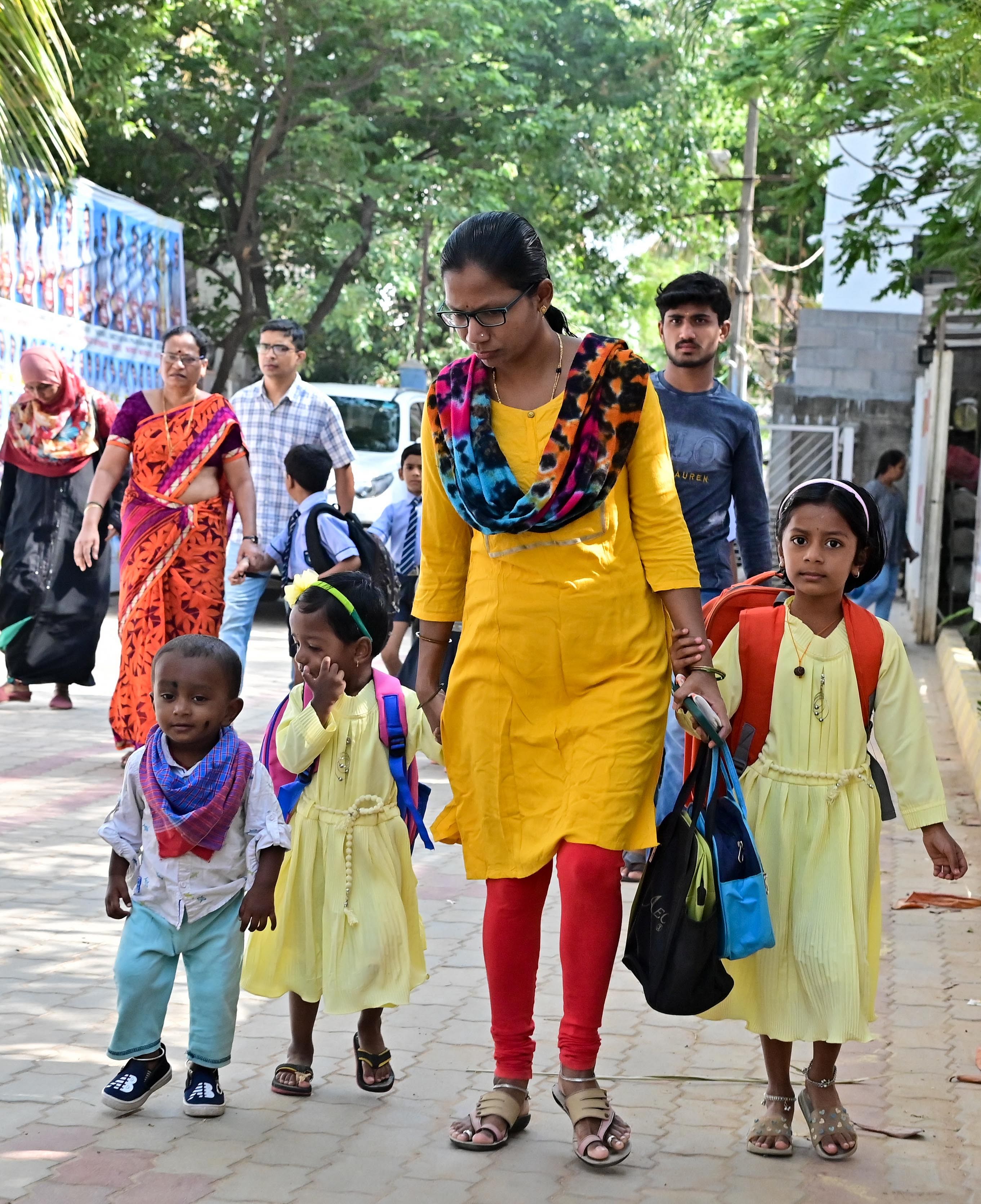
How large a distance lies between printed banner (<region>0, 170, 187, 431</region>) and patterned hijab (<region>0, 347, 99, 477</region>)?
12.9 feet

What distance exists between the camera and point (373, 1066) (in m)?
3.94

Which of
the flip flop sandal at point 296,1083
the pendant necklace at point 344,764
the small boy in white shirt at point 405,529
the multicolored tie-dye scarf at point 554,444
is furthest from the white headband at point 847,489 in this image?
the small boy in white shirt at point 405,529

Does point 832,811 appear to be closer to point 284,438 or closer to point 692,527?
point 692,527

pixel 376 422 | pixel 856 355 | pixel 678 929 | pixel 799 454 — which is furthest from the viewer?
pixel 856 355

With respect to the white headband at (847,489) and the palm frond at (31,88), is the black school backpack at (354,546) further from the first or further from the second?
the white headband at (847,489)

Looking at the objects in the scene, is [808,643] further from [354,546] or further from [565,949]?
[354,546]

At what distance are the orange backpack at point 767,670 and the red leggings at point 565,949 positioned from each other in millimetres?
370

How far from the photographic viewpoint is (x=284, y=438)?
848 centimetres

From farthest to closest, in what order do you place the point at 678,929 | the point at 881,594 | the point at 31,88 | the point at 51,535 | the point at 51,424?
the point at 881,594 < the point at 51,535 < the point at 51,424 < the point at 31,88 < the point at 678,929

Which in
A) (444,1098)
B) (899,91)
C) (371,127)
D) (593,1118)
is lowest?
(444,1098)

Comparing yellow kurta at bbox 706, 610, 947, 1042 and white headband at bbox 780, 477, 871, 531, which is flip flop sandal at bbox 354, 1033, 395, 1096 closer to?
yellow kurta at bbox 706, 610, 947, 1042

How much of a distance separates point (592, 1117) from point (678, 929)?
0.46 metres

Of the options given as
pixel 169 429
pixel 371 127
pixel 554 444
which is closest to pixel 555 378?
pixel 554 444

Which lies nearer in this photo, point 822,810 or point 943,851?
point 943,851
